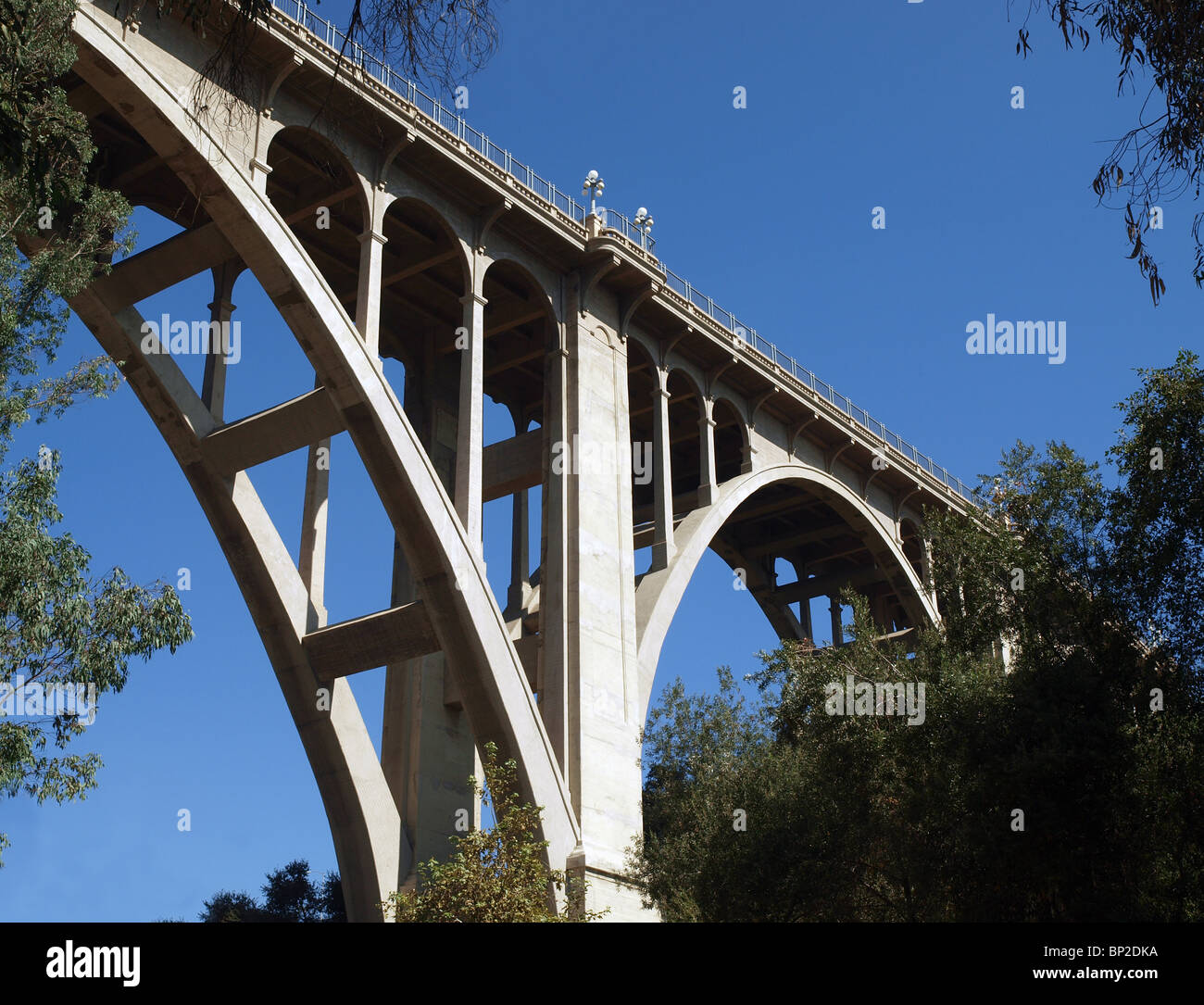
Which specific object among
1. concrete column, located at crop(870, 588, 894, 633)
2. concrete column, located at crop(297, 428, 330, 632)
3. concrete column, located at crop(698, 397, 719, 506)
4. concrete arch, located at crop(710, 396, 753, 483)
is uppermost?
concrete arch, located at crop(710, 396, 753, 483)

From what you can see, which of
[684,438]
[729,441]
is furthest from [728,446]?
[684,438]

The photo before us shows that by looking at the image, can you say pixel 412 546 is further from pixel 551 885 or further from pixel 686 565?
pixel 686 565

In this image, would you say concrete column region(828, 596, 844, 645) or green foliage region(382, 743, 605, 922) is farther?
concrete column region(828, 596, 844, 645)

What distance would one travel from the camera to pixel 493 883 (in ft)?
66.4

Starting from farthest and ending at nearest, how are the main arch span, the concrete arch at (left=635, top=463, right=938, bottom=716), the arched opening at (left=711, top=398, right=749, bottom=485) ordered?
the arched opening at (left=711, top=398, right=749, bottom=485), the concrete arch at (left=635, top=463, right=938, bottom=716), the main arch span

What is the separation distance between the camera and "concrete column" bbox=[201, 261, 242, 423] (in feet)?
83.1

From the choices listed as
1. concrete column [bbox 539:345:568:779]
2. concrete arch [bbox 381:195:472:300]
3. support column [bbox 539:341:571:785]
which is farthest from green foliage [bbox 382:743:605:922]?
concrete arch [bbox 381:195:472:300]

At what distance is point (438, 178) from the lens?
2739 centimetres

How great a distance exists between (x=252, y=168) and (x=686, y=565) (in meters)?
13.5

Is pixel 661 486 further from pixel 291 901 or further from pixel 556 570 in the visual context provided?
pixel 291 901

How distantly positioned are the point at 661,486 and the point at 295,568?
9885mm

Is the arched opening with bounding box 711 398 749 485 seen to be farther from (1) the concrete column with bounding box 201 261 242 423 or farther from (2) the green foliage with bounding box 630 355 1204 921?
(1) the concrete column with bounding box 201 261 242 423

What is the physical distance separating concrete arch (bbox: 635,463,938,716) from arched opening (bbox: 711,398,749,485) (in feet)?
3.84
